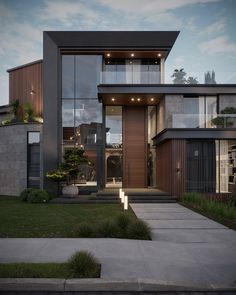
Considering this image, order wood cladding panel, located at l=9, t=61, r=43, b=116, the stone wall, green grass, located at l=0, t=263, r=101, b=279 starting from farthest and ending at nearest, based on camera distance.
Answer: wood cladding panel, located at l=9, t=61, r=43, b=116 → the stone wall → green grass, located at l=0, t=263, r=101, b=279

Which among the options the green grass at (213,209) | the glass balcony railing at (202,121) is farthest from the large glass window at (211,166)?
the green grass at (213,209)

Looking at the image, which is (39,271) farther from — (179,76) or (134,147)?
(134,147)

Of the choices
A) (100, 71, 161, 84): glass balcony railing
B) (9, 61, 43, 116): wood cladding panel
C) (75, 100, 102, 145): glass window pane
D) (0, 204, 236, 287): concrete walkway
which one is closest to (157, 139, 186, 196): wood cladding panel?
(100, 71, 161, 84): glass balcony railing

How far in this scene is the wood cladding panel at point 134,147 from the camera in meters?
24.9

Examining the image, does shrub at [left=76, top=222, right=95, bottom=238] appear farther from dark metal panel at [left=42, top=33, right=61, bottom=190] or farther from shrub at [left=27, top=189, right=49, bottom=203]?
dark metal panel at [left=42, top=33, right=61, bottom=190]

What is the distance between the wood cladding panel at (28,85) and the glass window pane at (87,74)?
151 inches

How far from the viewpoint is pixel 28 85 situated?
26266 mm

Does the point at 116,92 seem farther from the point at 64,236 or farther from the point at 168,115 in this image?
the point at 64,236

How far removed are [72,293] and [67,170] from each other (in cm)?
1517

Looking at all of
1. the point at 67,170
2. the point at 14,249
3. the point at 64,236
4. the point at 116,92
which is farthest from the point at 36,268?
the point at 116,92

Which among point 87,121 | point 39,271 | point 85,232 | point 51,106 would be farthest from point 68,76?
point 39,271

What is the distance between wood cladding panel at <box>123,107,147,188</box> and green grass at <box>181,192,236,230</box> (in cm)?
632

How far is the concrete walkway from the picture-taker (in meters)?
6.09

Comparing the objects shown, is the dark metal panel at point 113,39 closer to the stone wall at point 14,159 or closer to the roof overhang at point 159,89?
the roof overhang at point 159,89
